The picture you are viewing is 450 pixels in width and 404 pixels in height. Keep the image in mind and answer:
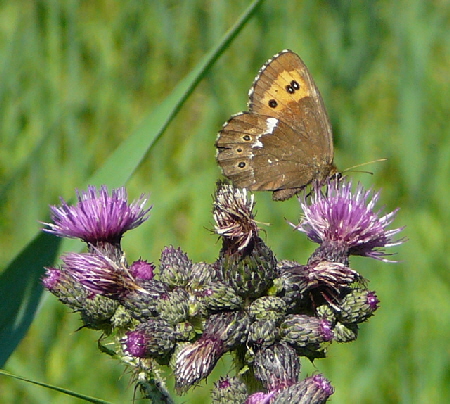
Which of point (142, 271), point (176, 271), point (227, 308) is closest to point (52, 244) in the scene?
point (142, 271)

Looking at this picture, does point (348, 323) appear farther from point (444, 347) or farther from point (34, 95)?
point (34, 95)

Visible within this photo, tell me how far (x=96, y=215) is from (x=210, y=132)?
2469 millimetres

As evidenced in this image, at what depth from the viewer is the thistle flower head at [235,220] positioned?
83.8 inches

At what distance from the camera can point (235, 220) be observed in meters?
2.14

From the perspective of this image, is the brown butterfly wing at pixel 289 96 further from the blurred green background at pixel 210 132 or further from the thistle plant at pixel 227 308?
the blurred green background at pixel 210 132

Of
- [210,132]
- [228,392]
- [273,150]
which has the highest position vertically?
[210,132]

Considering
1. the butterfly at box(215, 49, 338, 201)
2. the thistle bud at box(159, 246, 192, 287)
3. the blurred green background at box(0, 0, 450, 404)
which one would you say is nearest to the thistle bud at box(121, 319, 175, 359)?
the thistle bud at box(159, 246, 192, 287)

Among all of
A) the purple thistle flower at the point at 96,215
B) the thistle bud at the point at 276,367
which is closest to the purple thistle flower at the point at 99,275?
the purple thistle flower at the point at 96,215

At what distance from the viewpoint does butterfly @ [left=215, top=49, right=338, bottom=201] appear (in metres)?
3.10

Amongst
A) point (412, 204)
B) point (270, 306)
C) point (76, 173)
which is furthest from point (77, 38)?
point (270, 306)

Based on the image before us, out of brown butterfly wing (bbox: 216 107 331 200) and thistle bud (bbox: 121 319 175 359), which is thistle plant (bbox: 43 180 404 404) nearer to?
thistle bud (bbox: 121 319 175 359)

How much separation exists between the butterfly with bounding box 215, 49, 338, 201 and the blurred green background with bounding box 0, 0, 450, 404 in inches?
38.9

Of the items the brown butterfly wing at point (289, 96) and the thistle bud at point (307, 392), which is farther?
the brown butterfly wing at point (289, 96)

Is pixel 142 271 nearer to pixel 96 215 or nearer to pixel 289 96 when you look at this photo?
pixel 96 215
